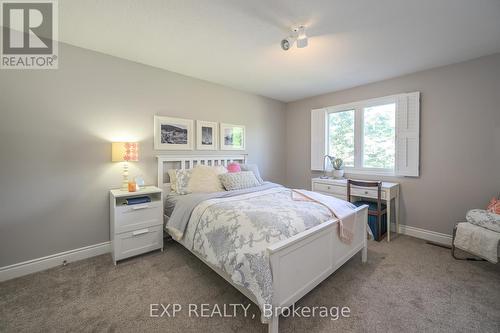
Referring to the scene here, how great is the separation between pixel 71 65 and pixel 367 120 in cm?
428

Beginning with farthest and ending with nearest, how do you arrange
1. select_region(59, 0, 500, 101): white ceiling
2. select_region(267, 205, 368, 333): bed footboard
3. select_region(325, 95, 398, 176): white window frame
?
select_region(325, 95, 398, 176): white window frame, select_region(59, 0, 500, 101): white ceiling, select_region(267, 205, 368, 333): bed footboard

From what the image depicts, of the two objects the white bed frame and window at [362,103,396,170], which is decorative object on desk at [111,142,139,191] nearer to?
the white bed frame

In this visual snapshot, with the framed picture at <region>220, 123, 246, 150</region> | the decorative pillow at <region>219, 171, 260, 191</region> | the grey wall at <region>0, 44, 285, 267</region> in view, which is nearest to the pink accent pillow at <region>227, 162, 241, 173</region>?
the decorative pillow at <region>219, 171, 260, 191</region>

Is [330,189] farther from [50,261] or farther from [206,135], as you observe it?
[50,261]

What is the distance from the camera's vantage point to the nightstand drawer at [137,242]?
2262mm

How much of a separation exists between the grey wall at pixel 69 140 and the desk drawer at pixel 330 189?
2.74m

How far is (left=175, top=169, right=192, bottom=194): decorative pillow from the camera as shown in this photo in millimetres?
2752

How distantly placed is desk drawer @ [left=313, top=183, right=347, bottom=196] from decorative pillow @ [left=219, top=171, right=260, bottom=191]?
4.49 feet

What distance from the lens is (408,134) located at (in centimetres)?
306

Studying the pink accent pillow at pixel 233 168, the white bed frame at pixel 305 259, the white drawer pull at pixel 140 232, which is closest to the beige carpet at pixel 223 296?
the white bed frame at pixel 305 259

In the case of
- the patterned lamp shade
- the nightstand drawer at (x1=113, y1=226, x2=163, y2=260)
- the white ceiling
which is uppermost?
the white ceiling

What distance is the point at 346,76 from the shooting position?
10.4 ft

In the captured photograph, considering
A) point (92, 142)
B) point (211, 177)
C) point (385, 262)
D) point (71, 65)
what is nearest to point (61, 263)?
point (92, 142)

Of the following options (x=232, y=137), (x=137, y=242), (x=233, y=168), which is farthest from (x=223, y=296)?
(x=232, y=137)
